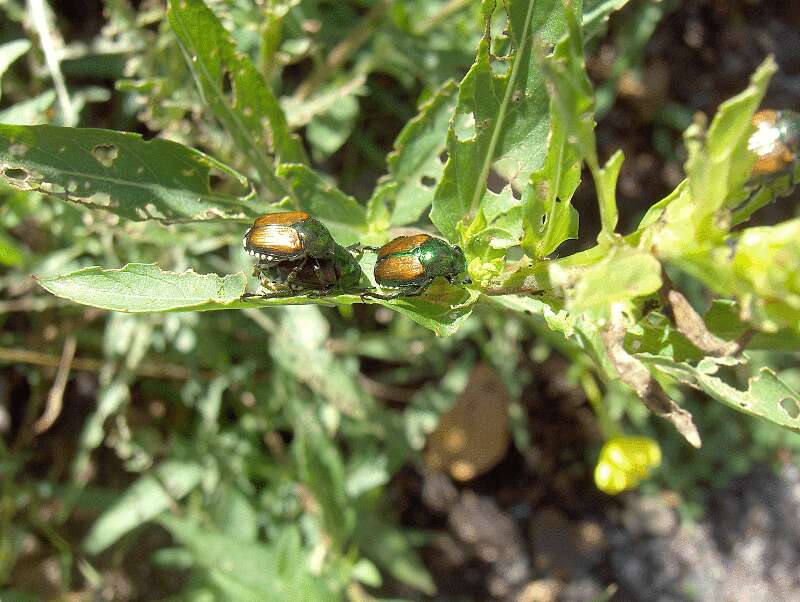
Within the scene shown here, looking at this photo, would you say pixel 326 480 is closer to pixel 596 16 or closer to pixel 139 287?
pixel 139 287

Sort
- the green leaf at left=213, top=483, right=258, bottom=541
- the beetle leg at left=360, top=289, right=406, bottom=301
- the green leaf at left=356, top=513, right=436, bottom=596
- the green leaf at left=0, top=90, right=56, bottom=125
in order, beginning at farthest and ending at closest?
the green leaf at left=356, top=513, right=436, bottom=596 → the green leaf at left=213, top=483, right=258, bottom=541 → the green leaf at left=0, top=90, right=56, bottom=125 → the beetle leg at left=360, top=289, right=406, bottom=301

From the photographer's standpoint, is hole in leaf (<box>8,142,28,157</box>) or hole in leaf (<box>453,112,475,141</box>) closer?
hole in leaf (<box>8,142,28,157</box>)

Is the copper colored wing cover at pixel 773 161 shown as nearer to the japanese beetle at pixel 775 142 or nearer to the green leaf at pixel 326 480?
the japanese beetle at pixel 775 142

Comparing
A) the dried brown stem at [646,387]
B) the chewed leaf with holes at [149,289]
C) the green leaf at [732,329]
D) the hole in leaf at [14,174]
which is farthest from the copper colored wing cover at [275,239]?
the green leaf at [732,329]

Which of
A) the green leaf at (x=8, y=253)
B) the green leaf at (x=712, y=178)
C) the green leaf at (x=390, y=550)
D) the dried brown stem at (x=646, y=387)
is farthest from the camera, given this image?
the green leaf at (x=390, y=550)

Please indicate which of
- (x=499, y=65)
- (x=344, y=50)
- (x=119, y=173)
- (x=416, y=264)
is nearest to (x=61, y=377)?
(x=119, y=173)

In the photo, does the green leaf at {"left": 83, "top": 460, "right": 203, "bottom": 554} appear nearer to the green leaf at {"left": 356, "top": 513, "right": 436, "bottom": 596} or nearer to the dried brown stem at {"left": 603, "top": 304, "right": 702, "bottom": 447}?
the green leaf at {"left": 356, "top": 513, "right": 436, "bottom": 596}

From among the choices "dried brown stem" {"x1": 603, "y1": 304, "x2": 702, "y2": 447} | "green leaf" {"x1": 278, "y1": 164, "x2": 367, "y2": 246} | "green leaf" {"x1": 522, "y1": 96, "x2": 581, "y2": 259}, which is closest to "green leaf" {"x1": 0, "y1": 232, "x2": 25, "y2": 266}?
"green leaf" {"x1": 278, "y1": 164, "x2": 367, "y2": 246}
